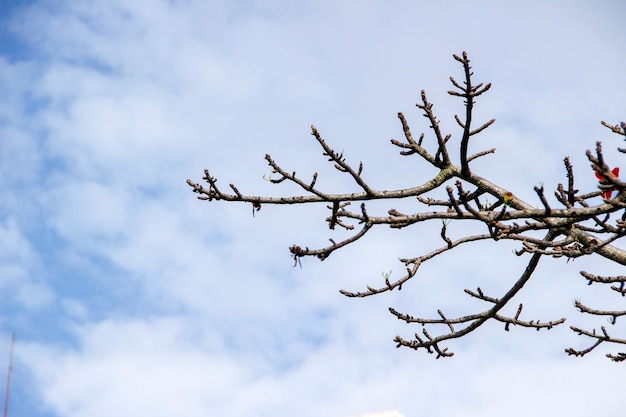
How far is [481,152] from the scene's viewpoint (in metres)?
5.12

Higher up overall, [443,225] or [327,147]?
[327,147]

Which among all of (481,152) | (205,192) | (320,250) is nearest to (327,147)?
(320,250)

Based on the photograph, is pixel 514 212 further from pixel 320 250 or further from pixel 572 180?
pixel 320 250

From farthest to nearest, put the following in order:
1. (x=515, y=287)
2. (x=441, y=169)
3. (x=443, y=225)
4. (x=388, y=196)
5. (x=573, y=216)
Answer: (x=515, y=287) → (x=441, y=169) → (x=388, y=196) → (x=443, y=225) → (x=573, y=216)

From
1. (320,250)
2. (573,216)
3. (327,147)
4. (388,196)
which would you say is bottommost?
(573,216)

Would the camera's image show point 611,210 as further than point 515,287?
No

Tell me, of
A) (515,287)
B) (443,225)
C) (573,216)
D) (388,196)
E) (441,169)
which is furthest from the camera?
(515,287)

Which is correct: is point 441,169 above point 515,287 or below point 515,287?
above

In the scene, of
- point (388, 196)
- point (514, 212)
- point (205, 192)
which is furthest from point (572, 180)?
point (205, 192)

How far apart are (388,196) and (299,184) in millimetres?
717

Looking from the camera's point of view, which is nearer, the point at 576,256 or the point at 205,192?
the point at 576,256

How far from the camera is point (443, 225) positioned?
440cm

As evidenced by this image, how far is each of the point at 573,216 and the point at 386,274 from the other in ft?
4.94

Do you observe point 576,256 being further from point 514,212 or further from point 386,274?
point 386,274
